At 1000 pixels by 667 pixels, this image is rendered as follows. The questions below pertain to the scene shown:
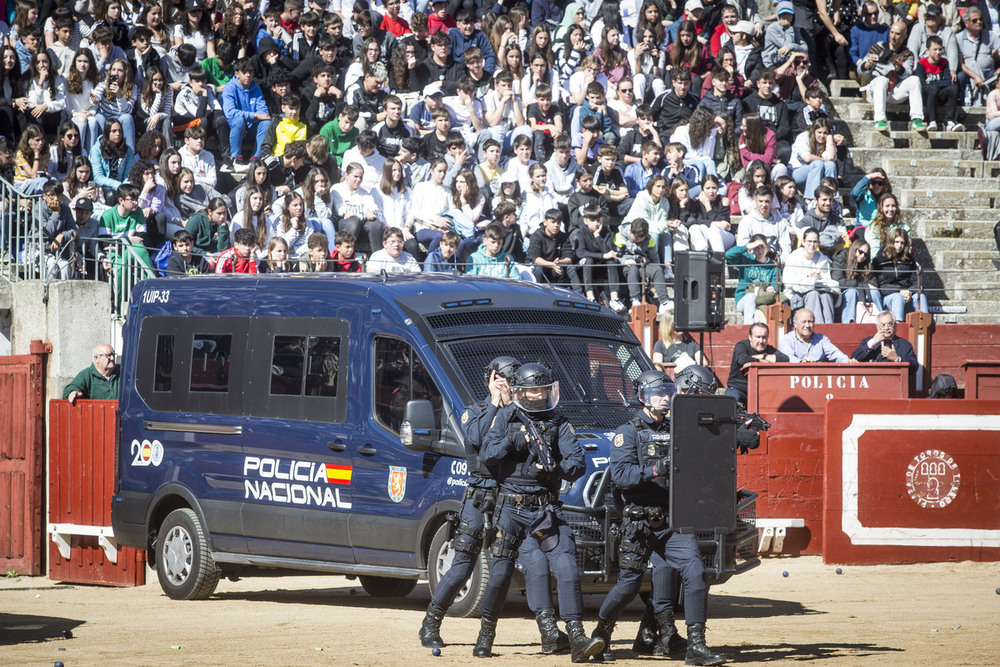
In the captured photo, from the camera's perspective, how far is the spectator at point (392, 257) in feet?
57.0

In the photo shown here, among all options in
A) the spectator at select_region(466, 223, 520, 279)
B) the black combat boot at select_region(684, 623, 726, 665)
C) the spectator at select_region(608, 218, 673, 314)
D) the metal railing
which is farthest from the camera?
the spectator at select_region(608, 218, 673, 314)

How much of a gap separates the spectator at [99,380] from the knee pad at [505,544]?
22.8 feet

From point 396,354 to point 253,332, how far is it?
157 cm

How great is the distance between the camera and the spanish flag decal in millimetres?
11688

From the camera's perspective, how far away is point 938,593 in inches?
510

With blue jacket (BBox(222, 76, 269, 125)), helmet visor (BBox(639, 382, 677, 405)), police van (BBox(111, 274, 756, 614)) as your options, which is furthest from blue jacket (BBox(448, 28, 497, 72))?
helmet visor (BBox(639, 382, 677, 405))

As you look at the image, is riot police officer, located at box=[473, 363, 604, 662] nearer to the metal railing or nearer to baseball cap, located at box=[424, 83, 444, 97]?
the metal railing

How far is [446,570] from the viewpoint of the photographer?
11.0 m

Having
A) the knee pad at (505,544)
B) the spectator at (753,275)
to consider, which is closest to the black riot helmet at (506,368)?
the knee pad at (505,544)

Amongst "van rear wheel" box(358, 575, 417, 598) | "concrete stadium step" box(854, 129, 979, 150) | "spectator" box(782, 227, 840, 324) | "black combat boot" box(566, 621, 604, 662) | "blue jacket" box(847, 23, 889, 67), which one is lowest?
"van rear wheel" box(358, 575, 417, 598)

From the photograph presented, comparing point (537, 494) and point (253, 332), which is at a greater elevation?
point (253, 332)

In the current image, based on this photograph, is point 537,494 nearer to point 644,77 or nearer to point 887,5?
point 644,77

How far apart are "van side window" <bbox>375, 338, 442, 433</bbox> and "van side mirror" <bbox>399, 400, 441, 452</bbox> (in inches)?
6.2

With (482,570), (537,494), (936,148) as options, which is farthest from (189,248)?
(936,148)
